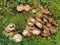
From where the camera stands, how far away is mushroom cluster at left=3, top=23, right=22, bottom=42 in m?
3.43

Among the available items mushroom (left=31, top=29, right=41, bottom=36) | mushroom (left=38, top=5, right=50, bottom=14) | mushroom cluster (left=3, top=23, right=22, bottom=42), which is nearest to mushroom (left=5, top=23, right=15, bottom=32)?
mushroom cluster (left=3, top=23, right=22, bottom=42)

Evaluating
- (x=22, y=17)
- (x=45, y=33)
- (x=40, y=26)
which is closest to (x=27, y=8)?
(x=22, y=17)

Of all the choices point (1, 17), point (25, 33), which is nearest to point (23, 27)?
point (25, 33)

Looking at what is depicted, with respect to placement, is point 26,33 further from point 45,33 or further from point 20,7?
point 20,7

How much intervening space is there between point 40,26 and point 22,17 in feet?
1.16

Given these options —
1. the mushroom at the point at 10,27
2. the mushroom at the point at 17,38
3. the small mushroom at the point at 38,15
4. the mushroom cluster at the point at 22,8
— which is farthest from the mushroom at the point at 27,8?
the mushroom at the point at 17,38

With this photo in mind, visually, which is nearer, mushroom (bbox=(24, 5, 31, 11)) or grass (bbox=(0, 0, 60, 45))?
grass (bbox=(0, 0, 60, 45))

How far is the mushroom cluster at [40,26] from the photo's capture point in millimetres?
3508

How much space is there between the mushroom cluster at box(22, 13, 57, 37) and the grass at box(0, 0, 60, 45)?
0.07 m

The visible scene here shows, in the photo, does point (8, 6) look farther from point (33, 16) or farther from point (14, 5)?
point (33, 16)

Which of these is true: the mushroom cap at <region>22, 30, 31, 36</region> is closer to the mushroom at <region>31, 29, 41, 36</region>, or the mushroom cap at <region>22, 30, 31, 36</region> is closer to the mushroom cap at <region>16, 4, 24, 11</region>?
the mushroom at <region>31, 29, 41, 36</region>

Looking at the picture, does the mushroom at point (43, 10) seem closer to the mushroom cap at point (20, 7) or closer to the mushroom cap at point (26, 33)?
the mushroom cap at point (20, 7)

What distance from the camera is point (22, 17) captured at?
3.73 metres

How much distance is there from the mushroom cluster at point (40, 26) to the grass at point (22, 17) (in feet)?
0.23
